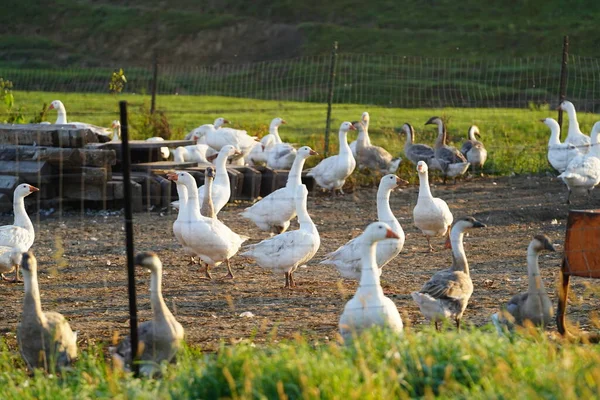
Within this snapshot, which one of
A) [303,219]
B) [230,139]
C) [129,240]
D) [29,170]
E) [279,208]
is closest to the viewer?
[129,240]

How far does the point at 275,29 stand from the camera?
46.4 m

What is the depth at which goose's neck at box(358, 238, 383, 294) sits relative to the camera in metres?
6.44

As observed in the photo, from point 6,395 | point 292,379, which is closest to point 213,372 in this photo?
point 292,379

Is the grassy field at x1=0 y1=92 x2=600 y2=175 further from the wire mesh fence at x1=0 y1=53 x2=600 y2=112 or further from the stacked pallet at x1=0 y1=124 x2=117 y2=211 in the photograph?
the stacked pallet at x1=0 y1=124 x2=117 y2=211

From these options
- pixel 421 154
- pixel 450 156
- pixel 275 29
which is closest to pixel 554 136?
pixel 450 156

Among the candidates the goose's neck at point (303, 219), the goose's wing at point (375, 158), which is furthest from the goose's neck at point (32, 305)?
the goose's wing at point (375, 158)

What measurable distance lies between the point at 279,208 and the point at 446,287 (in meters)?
4.17

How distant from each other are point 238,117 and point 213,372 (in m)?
20.1

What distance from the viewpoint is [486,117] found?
24016 millimetres

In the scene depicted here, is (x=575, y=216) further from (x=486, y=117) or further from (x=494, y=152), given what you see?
(x=486, y=117)

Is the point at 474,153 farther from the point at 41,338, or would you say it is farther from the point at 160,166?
the point at 41,338

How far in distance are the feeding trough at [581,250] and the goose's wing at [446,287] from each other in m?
0.76

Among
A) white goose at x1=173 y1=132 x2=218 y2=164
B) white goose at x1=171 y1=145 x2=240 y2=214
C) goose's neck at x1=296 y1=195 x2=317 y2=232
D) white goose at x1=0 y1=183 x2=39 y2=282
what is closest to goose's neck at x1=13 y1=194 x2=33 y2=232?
white goose at x1=0 y1=183 x2=39 y2=282

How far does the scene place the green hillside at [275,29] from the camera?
3919cm
